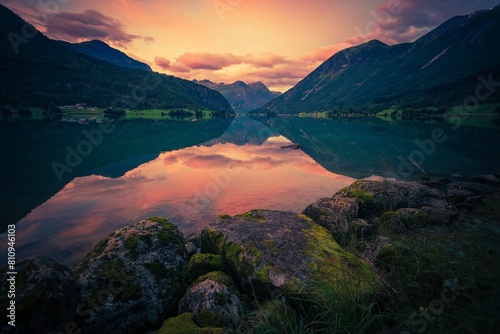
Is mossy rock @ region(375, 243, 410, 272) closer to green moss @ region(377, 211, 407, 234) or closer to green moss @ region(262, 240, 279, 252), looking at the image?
green moss @ region(262, 240, 279, 252)

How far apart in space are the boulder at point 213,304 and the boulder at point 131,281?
1.09 m

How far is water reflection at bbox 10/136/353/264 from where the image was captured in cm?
1359

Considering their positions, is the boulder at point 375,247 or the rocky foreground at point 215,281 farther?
the boulder at point 375,247

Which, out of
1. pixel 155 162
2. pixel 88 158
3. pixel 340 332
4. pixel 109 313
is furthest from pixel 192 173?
pixel 340 332

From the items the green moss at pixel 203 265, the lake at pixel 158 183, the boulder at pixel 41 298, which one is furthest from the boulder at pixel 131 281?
the lake at pixel 158 183

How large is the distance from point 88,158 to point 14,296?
36615 millimetres

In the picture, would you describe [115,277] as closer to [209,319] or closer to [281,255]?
[209,319]

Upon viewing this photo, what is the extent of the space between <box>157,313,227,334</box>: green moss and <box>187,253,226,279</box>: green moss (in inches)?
86.7

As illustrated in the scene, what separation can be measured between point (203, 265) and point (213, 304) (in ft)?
7.49

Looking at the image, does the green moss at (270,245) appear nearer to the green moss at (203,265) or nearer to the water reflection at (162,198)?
the green moss at (203,265)

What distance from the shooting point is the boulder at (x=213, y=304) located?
5.77 metres

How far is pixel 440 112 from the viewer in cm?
15125

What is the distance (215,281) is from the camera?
6.80m

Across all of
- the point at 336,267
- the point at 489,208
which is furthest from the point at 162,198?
the point at 489,208
